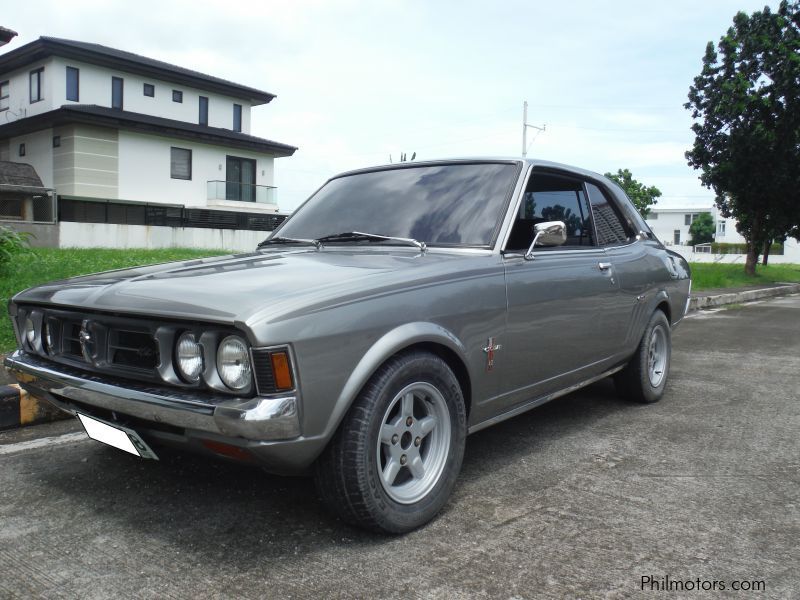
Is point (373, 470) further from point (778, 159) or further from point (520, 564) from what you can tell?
point (778, 159)

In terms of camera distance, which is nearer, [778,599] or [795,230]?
[778,599]

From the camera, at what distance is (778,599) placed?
2277 millimetres

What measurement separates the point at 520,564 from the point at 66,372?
77.5 inches

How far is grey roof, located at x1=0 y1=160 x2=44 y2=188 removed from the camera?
86.0 feet

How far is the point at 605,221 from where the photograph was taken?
465 centimetres

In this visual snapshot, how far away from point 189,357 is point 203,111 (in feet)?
109

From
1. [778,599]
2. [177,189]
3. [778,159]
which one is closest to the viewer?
[778,599]

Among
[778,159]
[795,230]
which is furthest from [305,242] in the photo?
[795,230]

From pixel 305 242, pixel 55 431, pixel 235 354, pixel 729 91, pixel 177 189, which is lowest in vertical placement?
pixel 55 431

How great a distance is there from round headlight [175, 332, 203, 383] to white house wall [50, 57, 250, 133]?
2949cm

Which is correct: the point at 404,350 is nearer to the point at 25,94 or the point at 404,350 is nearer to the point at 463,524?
the point at 463,524

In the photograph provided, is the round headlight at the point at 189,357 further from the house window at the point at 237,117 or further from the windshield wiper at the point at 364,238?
the house window at the point at 237,117

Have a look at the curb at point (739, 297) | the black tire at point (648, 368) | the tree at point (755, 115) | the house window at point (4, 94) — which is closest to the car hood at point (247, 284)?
the black tire at point (648, 368)

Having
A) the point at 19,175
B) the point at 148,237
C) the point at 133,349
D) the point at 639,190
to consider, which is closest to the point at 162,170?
the point at 148,237
